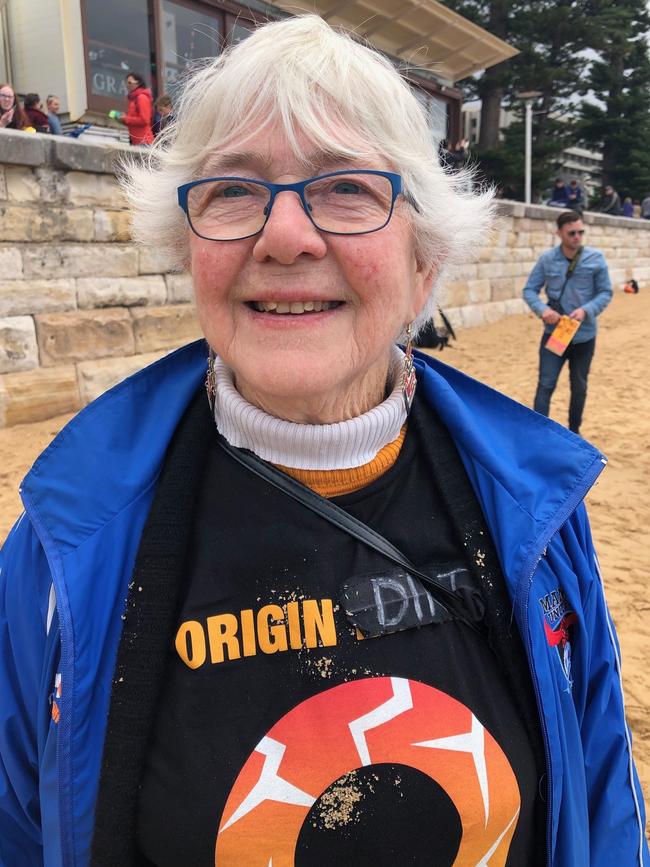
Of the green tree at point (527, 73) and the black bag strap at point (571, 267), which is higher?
the green tree at point (527, 73)

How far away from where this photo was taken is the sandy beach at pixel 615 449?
10.9ft

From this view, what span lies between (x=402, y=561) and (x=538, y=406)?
5.03 metres

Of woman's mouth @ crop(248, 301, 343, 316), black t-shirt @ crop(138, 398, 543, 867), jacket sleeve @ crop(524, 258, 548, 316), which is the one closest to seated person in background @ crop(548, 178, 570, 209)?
jacket sleeve @ crop(524, 258, 548, 316)

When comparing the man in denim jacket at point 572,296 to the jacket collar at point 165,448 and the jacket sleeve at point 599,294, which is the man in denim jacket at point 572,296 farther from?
the jacket collar at point 165,448

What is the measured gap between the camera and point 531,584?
3.78 feet

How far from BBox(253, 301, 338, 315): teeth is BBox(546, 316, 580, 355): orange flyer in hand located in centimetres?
460

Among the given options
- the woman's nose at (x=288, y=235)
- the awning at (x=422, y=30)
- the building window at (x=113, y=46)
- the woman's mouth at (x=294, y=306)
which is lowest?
the woman's mouth at (x=294, y=306)

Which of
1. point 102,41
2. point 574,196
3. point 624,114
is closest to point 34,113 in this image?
point 102,41

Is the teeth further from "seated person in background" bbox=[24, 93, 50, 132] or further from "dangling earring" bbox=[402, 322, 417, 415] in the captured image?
"seated person in background" bbox=[24, 93, 50, 132]

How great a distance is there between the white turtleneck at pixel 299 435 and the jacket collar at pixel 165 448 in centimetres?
12

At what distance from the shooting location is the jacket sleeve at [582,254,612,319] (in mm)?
5426

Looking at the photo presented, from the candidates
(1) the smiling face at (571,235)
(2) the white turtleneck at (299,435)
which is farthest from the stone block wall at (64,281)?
(2) the white turtleneck at (299,435)

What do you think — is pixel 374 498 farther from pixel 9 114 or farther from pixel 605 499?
pixel 9 114

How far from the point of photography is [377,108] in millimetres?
1130
